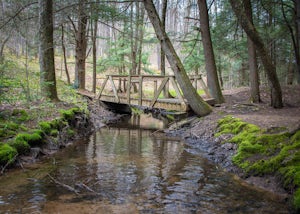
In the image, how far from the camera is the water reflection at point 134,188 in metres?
4.26

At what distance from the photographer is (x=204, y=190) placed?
504 centimetres

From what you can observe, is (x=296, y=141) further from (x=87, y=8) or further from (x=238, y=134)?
(x=87, y=8)

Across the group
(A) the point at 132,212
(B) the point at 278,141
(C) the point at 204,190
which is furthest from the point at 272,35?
(A) the point at 132,212

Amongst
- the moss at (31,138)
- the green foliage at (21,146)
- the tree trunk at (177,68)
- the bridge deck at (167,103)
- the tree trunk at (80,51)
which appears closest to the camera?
the green foliage at (21,146)

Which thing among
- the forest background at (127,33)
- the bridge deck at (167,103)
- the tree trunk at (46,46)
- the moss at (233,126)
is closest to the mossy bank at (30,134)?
the forest background at (127,33)

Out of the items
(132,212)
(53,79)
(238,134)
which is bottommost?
(132,212)

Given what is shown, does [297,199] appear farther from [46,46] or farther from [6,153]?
[46,46]

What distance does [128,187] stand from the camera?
512 centimetres

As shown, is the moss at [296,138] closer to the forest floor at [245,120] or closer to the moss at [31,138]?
the forest floor at [245,120]

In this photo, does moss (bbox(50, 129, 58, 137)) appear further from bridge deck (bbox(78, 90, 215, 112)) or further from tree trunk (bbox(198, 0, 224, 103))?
tree trunk (bbox(198, 0, 224, 103))

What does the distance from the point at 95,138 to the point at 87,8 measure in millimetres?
4938

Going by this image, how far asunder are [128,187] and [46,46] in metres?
6.91

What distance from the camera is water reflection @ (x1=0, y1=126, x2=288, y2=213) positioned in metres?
4.26

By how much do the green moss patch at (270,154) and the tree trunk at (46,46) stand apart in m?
6.59
